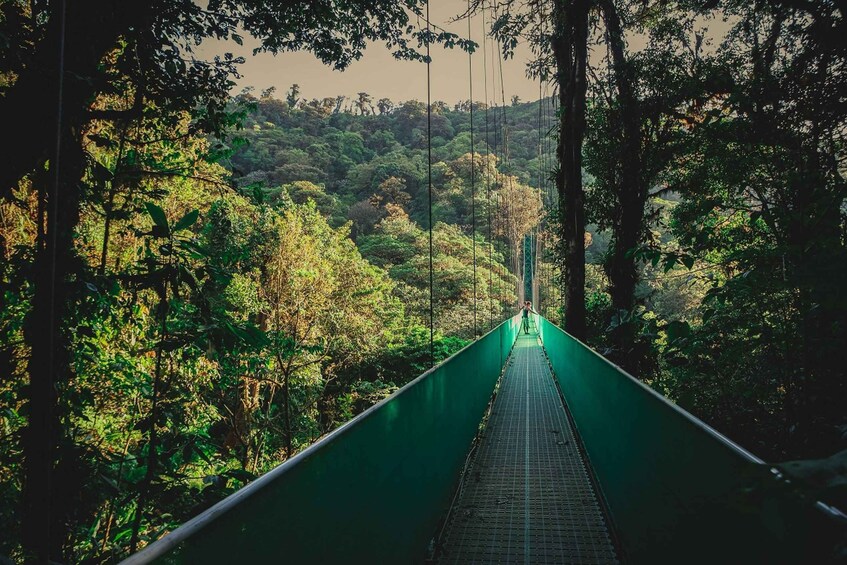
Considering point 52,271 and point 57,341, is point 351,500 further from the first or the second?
point 57,341

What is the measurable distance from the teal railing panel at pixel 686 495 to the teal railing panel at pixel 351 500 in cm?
82

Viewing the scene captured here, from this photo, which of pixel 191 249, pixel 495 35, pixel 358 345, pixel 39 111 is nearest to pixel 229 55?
pixel 39 111

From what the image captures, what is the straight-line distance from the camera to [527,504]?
125 inches

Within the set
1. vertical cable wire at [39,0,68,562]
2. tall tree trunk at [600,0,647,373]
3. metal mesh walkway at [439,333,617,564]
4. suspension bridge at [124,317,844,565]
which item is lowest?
metal mesh walkway at [439,333,617,564]

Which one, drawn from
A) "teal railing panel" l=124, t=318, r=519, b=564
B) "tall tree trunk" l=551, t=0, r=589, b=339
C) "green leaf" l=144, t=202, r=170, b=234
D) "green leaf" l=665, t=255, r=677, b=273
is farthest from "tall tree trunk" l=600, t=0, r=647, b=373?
"green leaf" l=144, t=202, r=170, b=234

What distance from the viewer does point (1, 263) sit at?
2.13 meters

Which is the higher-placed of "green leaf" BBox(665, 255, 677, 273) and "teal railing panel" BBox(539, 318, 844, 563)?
"green leaf" BBox(665, 255, 677, 273)

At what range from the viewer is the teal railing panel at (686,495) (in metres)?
0.81

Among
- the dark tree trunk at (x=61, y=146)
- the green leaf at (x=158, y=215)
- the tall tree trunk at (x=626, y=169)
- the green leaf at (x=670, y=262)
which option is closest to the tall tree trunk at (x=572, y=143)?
the tall tree trunk at (x=626, y=169)

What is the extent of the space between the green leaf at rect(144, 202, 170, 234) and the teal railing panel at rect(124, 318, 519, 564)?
1033 millimetres

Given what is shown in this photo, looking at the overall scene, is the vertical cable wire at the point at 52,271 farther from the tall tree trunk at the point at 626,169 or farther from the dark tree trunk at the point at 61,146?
the tall tree trunk at the point at 626,169

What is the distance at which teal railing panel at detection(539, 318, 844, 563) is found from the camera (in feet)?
2.67

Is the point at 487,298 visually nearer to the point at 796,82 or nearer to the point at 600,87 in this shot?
the point at 600,87

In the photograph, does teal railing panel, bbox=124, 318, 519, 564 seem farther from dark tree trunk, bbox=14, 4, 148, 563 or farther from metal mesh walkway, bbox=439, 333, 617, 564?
dark tree trunk, bbox=14, 4, 148, 563
